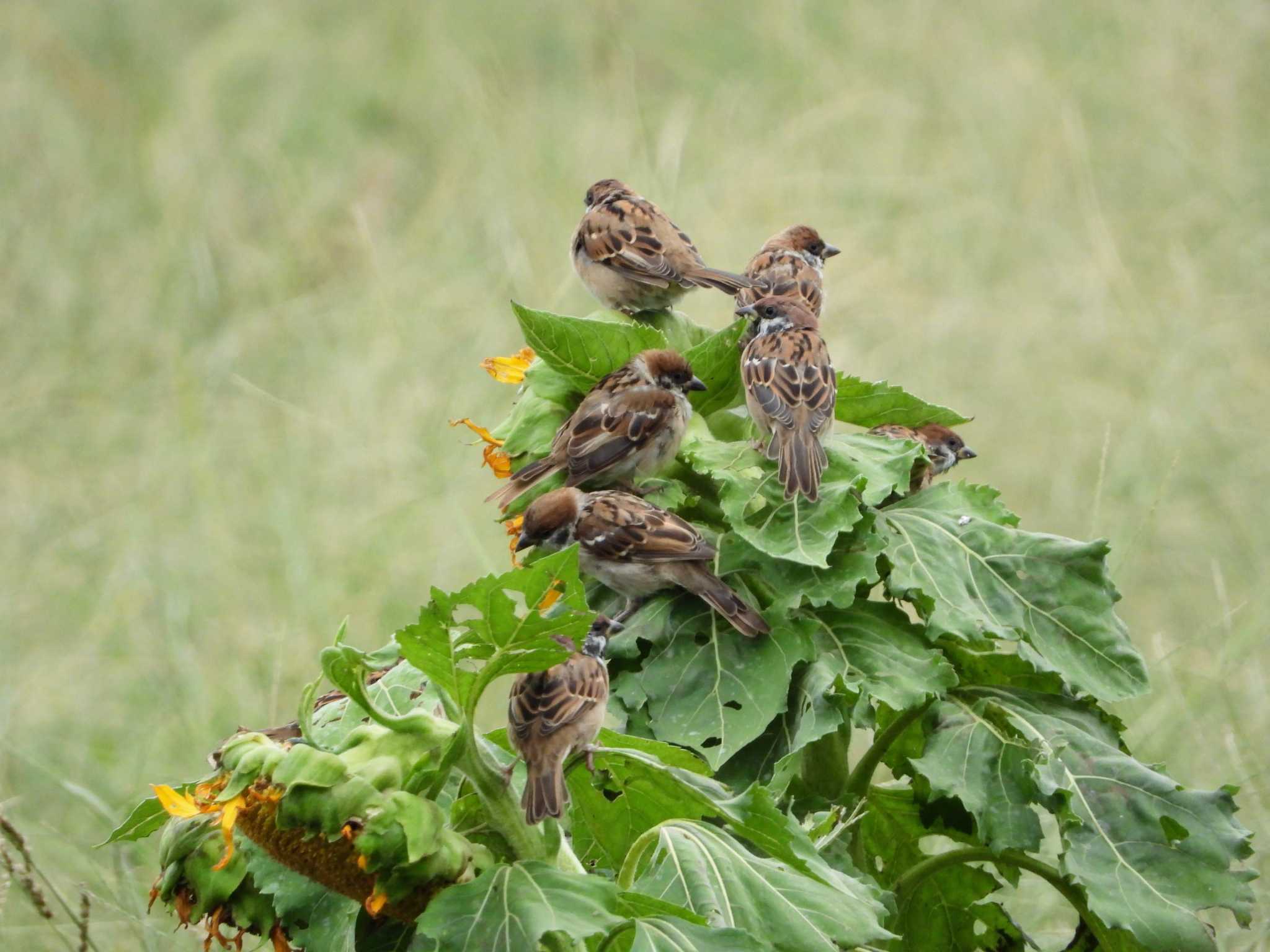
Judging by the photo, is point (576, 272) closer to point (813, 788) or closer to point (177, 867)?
point (813, 788)

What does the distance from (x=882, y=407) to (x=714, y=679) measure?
0.63 m

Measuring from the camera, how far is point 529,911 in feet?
5.55

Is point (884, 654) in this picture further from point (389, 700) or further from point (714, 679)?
point (389, 700)

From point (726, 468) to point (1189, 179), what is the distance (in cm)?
702

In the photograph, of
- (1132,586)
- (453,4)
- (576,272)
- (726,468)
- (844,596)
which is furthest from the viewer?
(453,4)

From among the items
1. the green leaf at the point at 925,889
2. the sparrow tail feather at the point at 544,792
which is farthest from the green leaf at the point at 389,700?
the green leaf at the point at 925,889

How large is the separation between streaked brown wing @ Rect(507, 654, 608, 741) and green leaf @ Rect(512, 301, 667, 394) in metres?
0.56

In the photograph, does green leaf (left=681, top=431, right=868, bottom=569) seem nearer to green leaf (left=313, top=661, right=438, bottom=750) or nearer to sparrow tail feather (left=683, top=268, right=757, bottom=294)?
green leaf (left=313, top=661, right=438, bottom=750)

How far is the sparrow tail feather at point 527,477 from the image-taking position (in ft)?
8.94

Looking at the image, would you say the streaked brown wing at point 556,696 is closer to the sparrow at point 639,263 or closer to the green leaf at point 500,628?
the green leaf at point 500,628

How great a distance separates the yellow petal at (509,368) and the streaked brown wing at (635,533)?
0.28 meters

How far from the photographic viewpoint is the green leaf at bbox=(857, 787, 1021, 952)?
8.75ft

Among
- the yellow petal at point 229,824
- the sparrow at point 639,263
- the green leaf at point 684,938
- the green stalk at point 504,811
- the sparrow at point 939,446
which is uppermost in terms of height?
the sparrow at point 639,263

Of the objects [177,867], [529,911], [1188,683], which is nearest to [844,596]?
[529,911]
